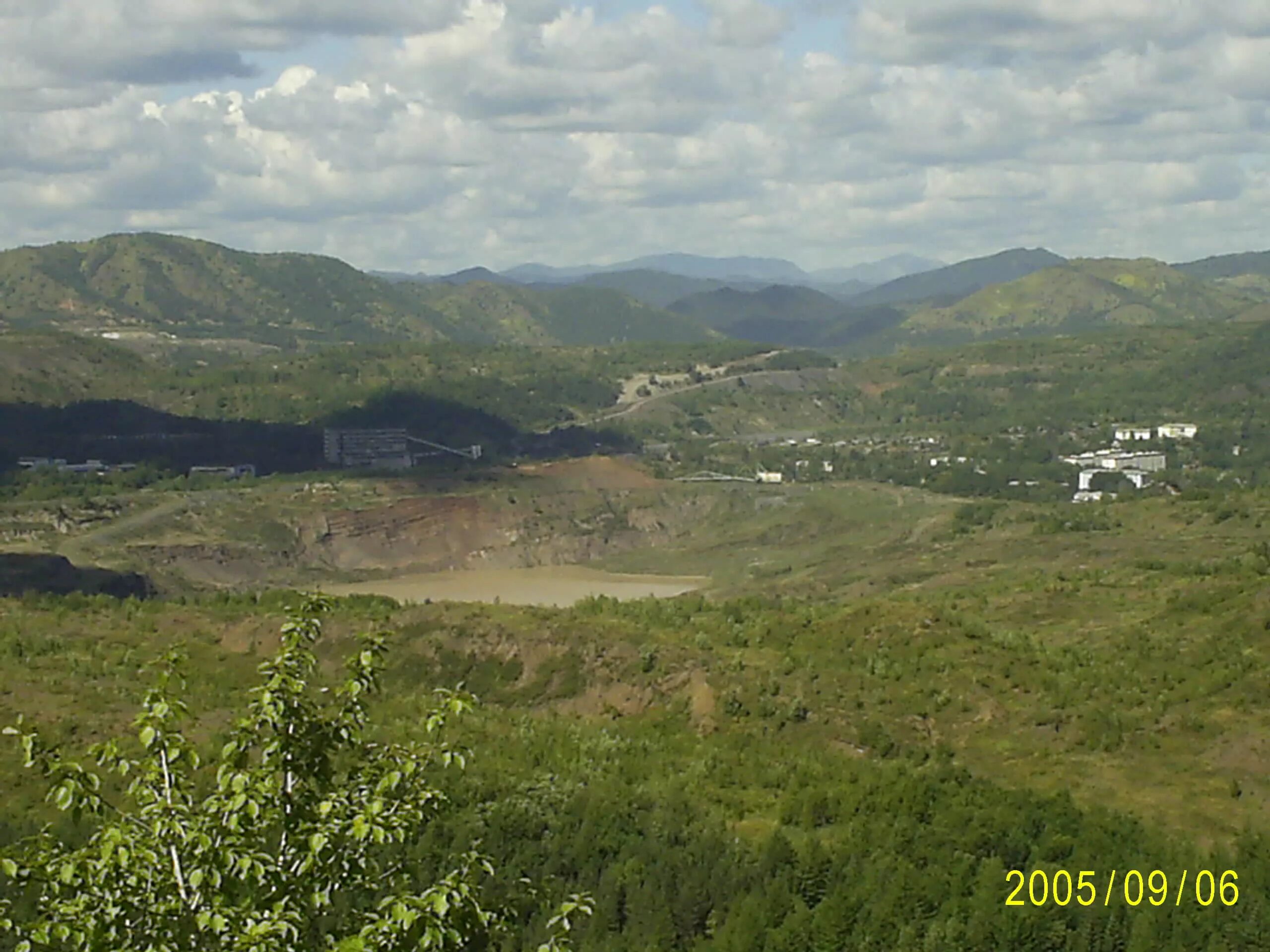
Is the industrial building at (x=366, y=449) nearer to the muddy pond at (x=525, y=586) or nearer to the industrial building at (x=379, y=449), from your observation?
the industrial building at (x=379, y=449)

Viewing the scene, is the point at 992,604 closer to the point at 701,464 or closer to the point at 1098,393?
the point at 701,464

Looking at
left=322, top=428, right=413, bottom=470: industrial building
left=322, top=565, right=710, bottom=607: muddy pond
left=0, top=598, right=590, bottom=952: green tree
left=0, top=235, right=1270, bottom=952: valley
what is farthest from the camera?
left=322, top=428, right=413, bottom=470: industrial building

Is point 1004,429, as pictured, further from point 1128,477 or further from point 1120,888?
point 1120,888

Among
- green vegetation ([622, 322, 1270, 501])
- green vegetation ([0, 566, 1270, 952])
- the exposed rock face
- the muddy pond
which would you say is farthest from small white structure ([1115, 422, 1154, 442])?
the exposed rock face

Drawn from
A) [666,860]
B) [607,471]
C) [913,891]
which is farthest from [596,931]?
[607,471]

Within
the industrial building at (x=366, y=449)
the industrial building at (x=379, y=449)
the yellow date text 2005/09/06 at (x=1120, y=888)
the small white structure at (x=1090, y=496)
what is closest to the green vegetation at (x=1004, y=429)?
the small white structure at (x=1090, y=496)

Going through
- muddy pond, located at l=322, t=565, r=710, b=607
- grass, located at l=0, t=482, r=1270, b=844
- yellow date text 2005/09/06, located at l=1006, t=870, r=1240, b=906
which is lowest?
muddy pond, located at l=322, t=565, r=710, b=607

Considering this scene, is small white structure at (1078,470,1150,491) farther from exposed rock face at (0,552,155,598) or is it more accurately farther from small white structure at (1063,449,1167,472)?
exposed rock face at (0,552,155,598)
